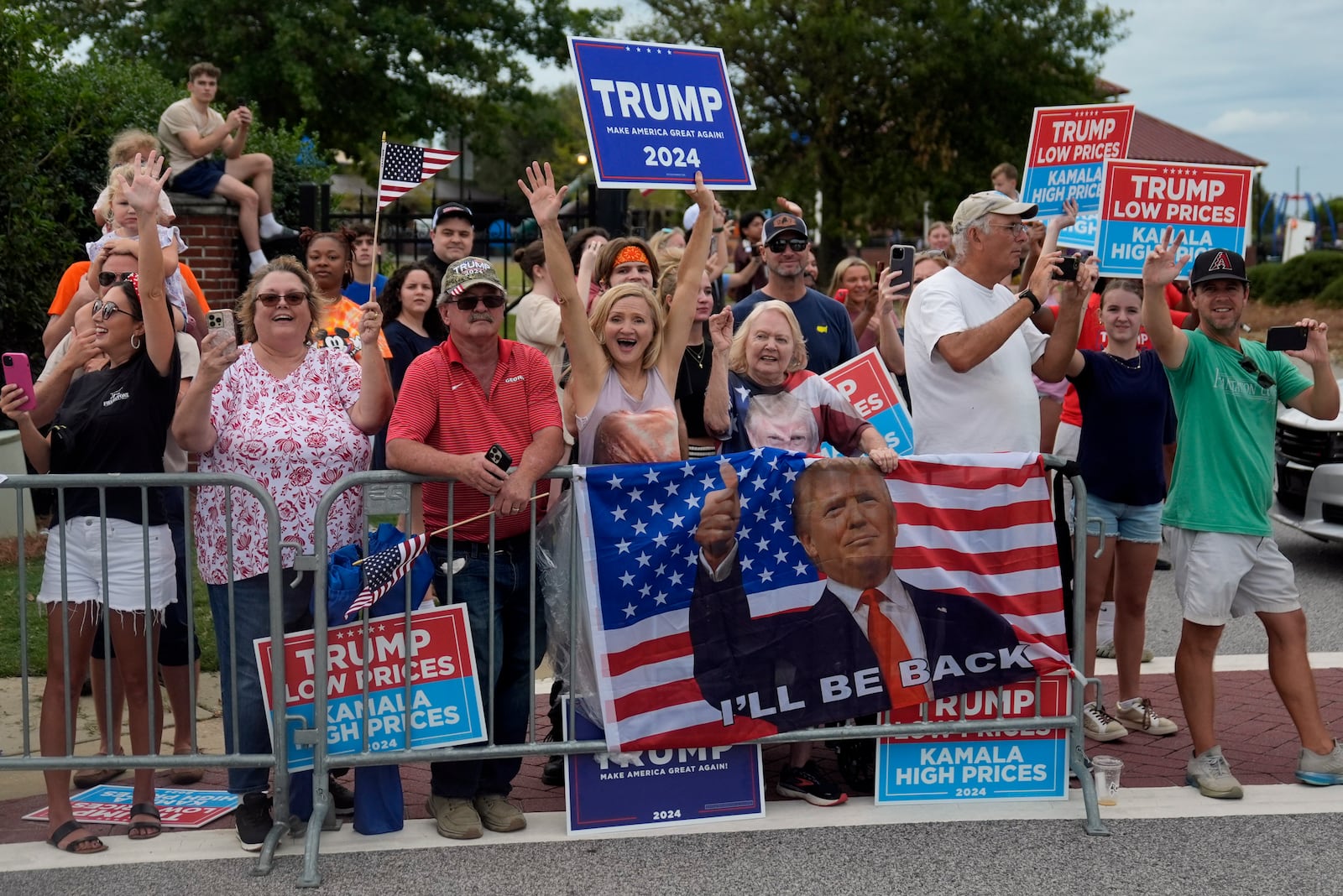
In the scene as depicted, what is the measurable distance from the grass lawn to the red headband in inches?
96.0

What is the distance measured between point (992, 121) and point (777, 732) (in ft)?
98.4

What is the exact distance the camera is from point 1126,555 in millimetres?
6383

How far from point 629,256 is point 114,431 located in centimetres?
252

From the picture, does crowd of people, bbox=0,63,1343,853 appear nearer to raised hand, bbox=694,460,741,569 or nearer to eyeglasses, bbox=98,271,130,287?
eyeglasses, bbox=98,271,130,287

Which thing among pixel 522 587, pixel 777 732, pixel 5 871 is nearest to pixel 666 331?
pixel 522 587

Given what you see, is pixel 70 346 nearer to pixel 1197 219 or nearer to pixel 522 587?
pixel 522 587

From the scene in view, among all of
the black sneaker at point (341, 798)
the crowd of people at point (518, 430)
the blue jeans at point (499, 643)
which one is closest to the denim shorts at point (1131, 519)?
the crowd of people at point (518, 430)

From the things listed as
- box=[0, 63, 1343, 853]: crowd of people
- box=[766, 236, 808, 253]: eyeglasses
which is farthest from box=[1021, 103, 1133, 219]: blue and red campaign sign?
box=[0, 63, 1343, 853]: crowd of people

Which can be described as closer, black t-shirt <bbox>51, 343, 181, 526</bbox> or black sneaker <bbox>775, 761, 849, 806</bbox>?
black t-shirt <bbox>51, 343, 181, 526</bbox>

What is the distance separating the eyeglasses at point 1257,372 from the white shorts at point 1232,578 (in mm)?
Answer: 639

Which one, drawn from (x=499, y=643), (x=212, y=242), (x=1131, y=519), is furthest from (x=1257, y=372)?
(x=212, y=242)

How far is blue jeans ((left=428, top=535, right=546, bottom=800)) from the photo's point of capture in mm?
5152

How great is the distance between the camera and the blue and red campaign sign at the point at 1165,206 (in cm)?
713

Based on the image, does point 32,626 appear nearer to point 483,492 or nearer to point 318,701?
point 318,701
